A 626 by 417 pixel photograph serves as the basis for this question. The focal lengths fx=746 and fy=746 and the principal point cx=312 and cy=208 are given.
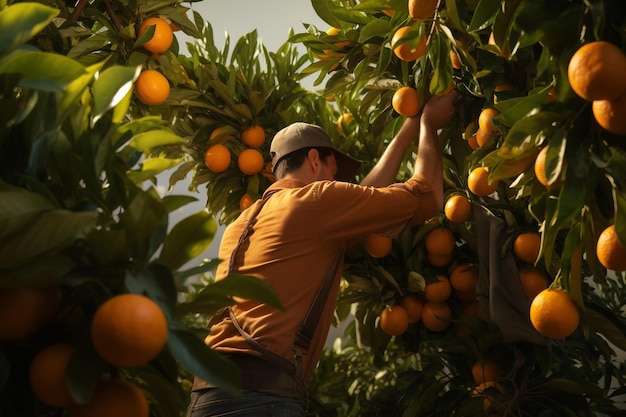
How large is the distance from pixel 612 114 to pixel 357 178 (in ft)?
4.51

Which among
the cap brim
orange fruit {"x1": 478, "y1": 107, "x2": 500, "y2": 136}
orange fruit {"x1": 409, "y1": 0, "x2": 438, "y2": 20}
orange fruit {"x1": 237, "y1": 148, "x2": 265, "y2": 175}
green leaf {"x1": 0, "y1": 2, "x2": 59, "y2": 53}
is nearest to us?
green leaf {"x1": 0, "y1": 2, "x2": 59, "y2": 53}

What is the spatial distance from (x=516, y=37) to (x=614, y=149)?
0.82 ft

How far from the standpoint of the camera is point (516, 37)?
3.78 feet

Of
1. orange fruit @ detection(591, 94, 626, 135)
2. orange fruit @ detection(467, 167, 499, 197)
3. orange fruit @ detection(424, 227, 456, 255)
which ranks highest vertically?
orange fruit @ detection(591, 94, 626, 135)

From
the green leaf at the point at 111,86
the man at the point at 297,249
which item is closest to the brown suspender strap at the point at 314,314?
the man at the point at 297,249

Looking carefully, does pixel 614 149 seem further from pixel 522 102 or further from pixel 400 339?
pixel 400 339

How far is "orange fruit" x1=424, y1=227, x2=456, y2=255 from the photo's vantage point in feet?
6.89

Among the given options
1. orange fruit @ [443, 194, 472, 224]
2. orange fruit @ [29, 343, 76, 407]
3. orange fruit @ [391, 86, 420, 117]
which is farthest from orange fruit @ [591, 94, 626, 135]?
orange fruit @ [443, 194, 472, 224]

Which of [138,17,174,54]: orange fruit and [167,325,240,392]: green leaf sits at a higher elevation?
[138,17,174,54]: orange fruit

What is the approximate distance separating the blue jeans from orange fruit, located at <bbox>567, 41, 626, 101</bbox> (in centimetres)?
87

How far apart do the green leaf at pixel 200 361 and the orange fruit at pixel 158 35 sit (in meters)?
1.15

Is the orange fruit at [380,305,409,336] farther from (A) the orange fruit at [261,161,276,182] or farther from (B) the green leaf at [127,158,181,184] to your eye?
(B) the green leaf at [127,158,181,184]

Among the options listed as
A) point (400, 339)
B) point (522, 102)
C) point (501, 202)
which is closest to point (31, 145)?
point (522, 102)

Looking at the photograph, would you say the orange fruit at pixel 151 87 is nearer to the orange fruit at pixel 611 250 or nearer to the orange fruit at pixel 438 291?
the orange fruit at pixel 438 291
